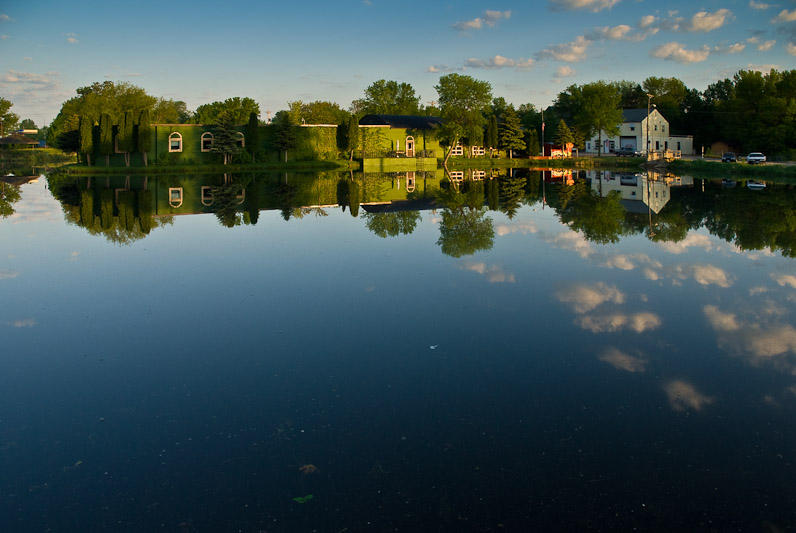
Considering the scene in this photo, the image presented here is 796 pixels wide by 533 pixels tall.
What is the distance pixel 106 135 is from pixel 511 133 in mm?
38419

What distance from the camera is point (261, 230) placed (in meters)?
15.4

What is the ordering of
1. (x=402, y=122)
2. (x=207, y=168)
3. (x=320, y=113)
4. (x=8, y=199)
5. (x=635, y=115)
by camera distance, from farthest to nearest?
(x=320, y=113) → (x=635, y=115) → (x=402, y=122) → (x=207, y=168) → (x=8, y=199)

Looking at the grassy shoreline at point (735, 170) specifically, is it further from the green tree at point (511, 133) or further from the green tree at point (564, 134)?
the green tree at point (511, 133)

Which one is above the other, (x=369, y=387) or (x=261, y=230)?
(x=261, y=230)

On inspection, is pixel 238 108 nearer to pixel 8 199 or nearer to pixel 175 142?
pixel 175 142

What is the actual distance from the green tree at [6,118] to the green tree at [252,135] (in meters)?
62.7

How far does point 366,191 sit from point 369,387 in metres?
23.5

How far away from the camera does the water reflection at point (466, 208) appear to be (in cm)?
1415

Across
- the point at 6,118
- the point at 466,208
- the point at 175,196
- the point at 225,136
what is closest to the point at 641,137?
the point at 225,136

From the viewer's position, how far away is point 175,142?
47812 mm

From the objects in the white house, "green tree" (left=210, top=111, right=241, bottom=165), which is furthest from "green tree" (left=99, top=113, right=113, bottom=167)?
the white house

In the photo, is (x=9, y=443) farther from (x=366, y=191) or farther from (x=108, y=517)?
(x=366, y=191)

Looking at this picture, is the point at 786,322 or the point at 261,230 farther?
the point at 261,230

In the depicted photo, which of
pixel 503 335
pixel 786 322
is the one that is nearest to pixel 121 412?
pixel 503 335
